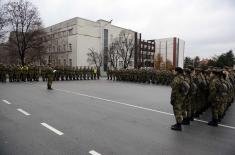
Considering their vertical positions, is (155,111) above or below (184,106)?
below

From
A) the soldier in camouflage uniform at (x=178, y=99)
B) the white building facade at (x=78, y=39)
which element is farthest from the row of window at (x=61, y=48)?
the soldier in camouflage uniform at (x=178, y=99)

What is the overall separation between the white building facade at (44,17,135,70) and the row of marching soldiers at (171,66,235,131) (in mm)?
47751

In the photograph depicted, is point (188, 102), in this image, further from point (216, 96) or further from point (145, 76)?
point (145, 76)

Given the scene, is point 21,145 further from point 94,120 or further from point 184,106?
point 184,106

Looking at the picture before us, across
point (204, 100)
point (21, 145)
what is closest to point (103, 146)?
point (21, 145)

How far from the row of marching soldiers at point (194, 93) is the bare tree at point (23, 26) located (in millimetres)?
37190

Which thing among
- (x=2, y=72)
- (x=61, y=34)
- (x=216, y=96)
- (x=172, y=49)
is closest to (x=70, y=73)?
(x=2, y=72)

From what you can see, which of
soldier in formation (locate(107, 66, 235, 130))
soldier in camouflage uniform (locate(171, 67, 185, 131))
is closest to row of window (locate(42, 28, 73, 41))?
soldier in formation (locate(107, 66, 235, 130))

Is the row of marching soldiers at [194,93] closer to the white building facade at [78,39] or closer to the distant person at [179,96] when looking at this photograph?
the distant person at [179,96]

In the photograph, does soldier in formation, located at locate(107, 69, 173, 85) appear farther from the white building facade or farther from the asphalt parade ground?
the white building facade

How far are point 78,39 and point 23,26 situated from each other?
16096mm

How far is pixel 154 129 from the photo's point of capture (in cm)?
652

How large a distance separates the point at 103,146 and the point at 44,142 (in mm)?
1368

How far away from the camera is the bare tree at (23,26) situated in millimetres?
38250
